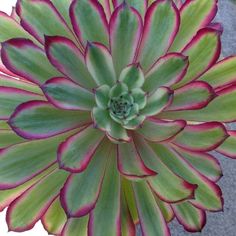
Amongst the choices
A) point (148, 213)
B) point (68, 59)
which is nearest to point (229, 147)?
point (148, 213)

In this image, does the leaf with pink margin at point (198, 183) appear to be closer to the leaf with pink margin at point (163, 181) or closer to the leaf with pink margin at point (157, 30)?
the leaf with pink margin at point (163, 181)

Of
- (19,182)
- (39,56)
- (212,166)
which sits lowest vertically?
(212,166)

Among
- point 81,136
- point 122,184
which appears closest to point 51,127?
point 81,136

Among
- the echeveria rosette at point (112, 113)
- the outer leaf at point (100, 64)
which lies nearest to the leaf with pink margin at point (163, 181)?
the echeveria rosette at point (112, 113)

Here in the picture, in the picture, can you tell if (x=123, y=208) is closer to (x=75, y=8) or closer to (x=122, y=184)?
(x=122, y=184)

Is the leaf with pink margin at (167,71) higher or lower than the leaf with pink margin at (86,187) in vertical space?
higher
